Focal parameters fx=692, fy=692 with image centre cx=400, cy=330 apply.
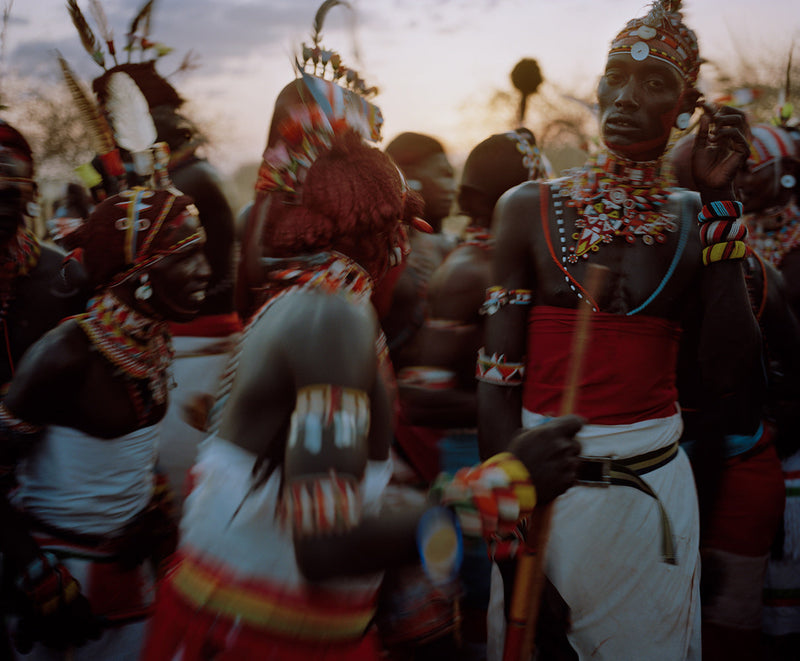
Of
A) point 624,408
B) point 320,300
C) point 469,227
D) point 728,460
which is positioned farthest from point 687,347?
point 320,300

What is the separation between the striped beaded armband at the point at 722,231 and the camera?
2.24m

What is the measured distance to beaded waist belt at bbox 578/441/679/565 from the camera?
86.7 inches

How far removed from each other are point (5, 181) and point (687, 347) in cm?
292

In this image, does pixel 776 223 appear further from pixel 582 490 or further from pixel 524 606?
pixel 524 606

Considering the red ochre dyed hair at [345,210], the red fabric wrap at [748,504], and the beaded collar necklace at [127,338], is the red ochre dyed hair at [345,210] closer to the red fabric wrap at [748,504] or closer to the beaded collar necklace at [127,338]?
the beaded collar necklace at [127,338]

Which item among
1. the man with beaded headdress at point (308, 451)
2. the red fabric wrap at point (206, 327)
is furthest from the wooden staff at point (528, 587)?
the red fabric wrap at point (206, 327)

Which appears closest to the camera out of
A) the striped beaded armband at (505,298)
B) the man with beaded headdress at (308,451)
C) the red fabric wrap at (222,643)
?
the man with beaded headdress at (308,451)

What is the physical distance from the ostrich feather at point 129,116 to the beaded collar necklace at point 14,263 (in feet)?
2.03

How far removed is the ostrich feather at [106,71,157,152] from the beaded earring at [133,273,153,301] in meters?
0.68

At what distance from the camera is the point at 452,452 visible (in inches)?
132

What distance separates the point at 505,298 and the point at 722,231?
725 mm

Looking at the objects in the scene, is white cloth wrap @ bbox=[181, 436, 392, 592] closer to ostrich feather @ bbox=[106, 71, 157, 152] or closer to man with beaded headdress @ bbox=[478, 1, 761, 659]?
man with beaded headdress @ bbox=[478, 1, 761, 659]

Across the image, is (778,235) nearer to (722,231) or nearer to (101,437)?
(722,231)

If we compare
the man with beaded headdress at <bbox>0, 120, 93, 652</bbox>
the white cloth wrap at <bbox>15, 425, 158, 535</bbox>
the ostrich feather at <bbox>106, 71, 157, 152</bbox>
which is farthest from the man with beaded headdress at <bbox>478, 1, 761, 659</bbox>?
the man with beaded headdress at <bbox>0, 120, 93, 652</bbox>
